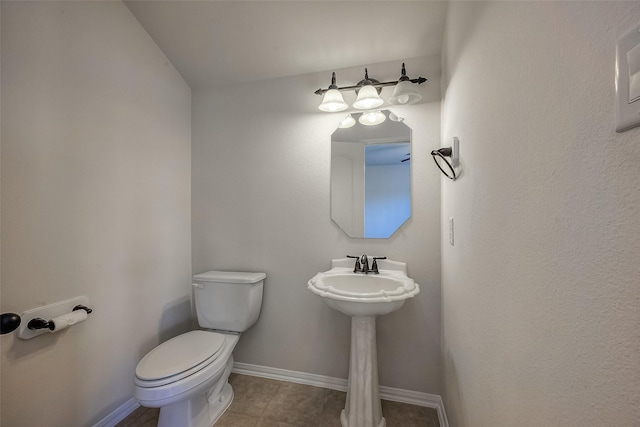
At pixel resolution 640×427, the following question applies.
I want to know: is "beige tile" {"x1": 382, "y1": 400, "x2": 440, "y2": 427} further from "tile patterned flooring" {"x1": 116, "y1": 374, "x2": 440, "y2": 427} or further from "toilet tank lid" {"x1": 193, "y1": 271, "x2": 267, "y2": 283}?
"toilet tank lid" {"x1": 193, "y1": 271, "x2": 267, "y2": 283}

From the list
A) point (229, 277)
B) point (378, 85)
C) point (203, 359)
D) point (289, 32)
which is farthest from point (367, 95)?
point (203, 359)

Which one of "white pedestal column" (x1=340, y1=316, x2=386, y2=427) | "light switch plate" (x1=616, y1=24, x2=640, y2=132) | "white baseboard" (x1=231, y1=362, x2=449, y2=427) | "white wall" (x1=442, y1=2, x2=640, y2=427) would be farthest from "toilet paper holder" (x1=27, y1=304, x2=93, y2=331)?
"light switch plate" (x1=616, y1=24, x2=640, y2=132)

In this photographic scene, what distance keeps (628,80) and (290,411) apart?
6.15ft

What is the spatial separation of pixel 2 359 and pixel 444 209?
213 centimetres

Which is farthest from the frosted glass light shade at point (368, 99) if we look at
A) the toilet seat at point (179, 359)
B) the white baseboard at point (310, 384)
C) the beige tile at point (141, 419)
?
the beige tile at point (141, 419)

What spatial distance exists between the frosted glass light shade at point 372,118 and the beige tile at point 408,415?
5.86 feet

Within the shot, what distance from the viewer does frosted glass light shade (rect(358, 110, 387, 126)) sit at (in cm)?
163

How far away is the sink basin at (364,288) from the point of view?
1.15 meters

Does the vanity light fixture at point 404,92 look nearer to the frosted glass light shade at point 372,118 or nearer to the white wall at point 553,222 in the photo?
the frosted glass light shade at point 372,118

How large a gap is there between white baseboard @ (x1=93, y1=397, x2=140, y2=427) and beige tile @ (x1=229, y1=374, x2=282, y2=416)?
571mm

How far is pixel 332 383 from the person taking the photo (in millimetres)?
1691

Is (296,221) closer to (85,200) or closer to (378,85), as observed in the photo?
(378,85)

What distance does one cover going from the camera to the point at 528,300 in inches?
19.1

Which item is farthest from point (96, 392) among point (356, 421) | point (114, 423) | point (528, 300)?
point (528, 300)
